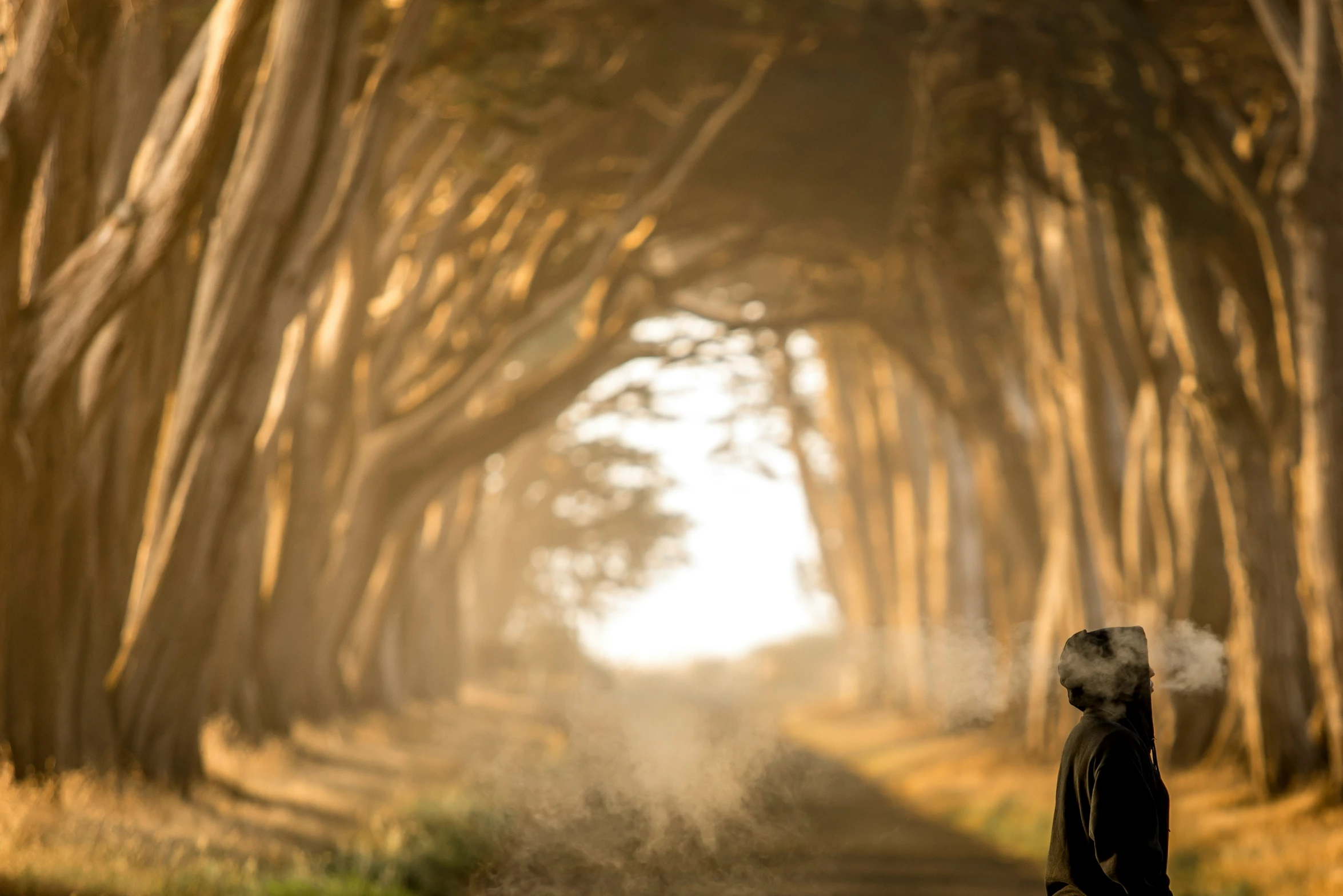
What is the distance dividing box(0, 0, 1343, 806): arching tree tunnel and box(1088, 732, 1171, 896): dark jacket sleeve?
6573 mm

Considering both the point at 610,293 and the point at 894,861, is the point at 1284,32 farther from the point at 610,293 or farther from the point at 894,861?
the point at 610,293

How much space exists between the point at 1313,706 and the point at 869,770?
30.1 feet

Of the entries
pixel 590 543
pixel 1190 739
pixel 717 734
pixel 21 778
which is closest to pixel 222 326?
pixel 21 778

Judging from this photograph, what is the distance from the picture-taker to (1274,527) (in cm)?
1124

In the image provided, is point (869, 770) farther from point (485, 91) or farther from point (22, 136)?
point (22, 136)

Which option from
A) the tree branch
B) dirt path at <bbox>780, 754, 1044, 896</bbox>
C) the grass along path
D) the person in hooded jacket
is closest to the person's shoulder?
the person in hooded jacket

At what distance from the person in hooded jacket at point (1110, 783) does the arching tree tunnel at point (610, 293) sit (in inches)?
252

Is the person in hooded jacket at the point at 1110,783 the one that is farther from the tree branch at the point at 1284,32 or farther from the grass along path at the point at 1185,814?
the tree branch at the point at 1284,32

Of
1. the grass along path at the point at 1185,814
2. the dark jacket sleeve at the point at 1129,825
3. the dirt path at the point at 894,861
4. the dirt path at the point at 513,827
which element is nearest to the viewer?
the dark jacket sleeve at the point at 1129,825

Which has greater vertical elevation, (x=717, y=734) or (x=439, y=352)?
(x=439, y=352)

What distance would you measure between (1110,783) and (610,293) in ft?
46.5

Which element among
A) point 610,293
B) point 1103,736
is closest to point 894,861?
point 1103,736

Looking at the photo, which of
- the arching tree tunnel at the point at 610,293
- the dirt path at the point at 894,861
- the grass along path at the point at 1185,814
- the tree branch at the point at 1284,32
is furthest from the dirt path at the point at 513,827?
the tree branch at the point at 1284,32

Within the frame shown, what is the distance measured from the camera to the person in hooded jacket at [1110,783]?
3.49 metres
